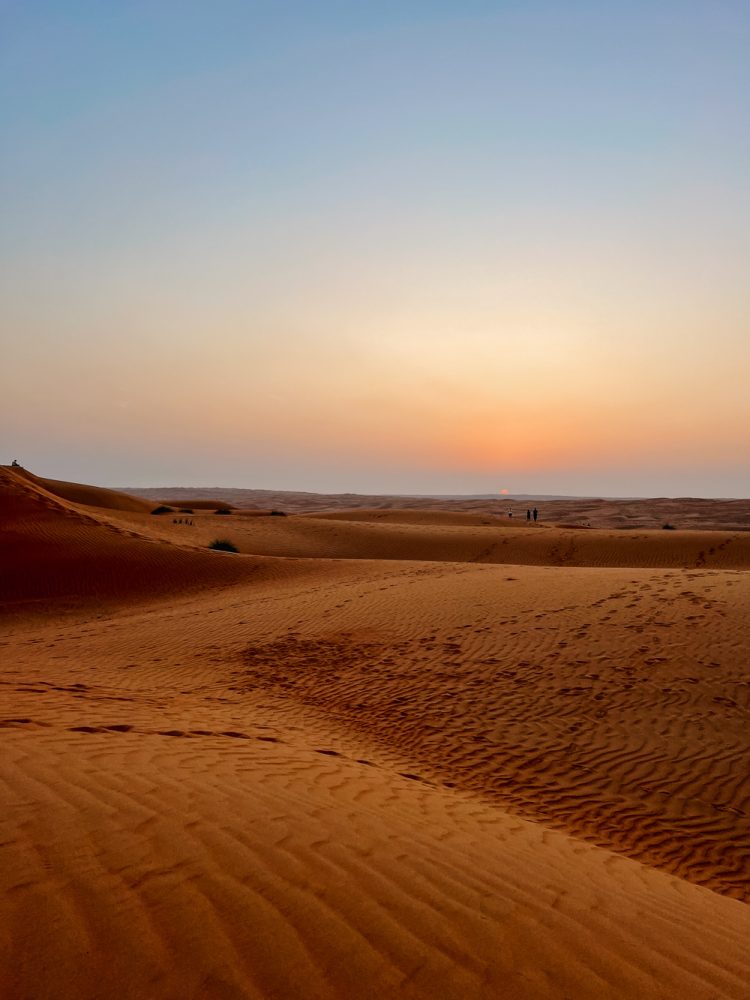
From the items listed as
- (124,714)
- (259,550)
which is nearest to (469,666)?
(124,714)

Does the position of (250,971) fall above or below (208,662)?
above

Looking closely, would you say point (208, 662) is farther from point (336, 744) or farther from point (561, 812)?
point (561, 812)

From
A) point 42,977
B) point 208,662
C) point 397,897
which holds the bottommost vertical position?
point 208,662

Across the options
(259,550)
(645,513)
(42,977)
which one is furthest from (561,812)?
(645,513)

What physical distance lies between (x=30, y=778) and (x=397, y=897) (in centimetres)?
249

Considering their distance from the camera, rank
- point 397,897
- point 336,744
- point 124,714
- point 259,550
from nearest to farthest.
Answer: point 397,897, point 124,714, point 336,744, point 259,550

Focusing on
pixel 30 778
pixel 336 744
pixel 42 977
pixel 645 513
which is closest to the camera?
pixel 42 977

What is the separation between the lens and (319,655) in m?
12.3

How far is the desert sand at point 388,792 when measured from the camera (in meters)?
2.62

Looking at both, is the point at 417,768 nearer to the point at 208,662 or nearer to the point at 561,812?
the point at 561,812

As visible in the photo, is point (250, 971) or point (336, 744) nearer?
point (250, 971)

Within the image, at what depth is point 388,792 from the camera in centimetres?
573

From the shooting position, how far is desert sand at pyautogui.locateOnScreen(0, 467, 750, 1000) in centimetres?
262

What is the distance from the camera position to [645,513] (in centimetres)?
6031
